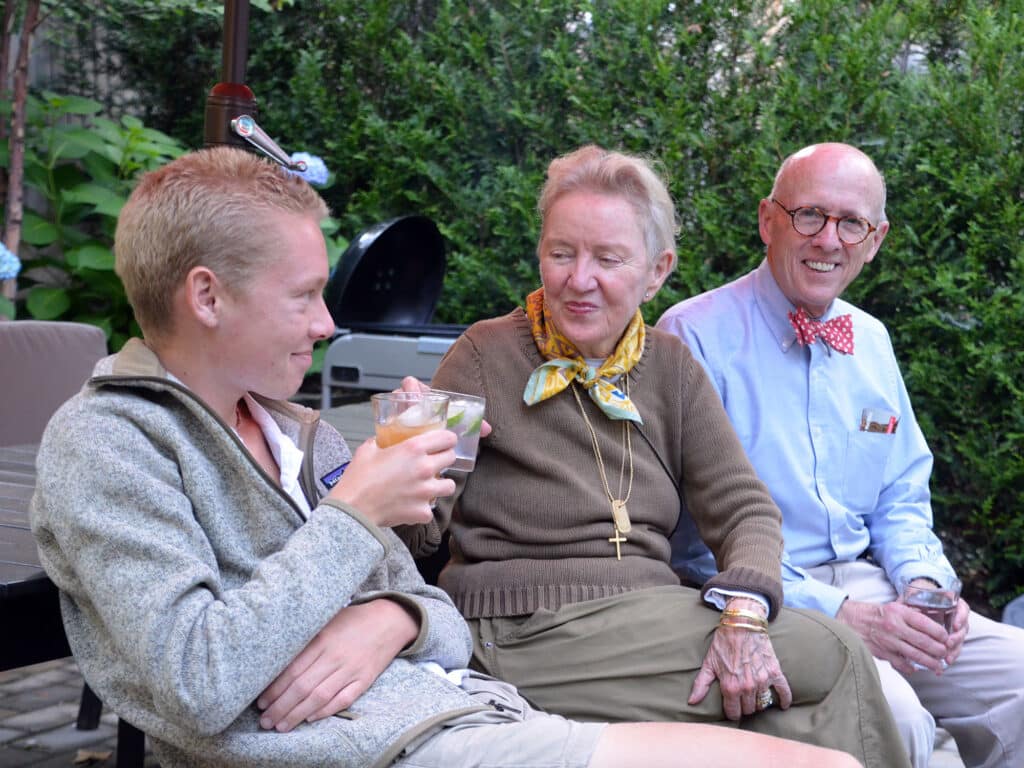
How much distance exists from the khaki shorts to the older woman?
0.43 m

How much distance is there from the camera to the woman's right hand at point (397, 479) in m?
1.65

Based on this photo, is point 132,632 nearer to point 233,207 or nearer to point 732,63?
point 233,207

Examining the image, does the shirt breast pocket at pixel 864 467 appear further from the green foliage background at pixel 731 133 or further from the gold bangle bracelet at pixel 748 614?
the green foliage background at pixel 731 133

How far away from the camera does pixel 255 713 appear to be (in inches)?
62.2

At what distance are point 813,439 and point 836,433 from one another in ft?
0.21

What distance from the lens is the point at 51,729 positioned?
3.51m

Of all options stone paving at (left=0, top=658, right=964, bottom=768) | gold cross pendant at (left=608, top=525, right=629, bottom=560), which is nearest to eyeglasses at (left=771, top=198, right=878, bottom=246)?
gold cross pendant at (left=608, top=525, right=629, bottom=560)

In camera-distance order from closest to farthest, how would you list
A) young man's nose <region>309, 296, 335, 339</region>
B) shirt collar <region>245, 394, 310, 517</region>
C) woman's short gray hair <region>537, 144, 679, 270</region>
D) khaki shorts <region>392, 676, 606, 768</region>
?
khaki shorts <region>392, 676, 606, 768</region> → young man's nose <region>309, 296, 335, 339</region> → shirt collar <region>245, 394, 310, 517</region> → woman's short gray hair <region>537, 144, 679, 270</region>

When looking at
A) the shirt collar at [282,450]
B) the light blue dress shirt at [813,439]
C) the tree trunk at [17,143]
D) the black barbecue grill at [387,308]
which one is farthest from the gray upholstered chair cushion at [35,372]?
the tree trunk at [17,143]

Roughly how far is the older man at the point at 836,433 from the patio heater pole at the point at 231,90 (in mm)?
1156

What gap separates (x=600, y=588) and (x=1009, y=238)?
2.91 m

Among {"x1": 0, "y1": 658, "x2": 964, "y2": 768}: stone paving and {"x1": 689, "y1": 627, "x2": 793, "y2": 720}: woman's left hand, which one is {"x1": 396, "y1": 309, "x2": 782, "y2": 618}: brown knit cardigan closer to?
{"x1": 689, "y1": 627, "x2": 793, "y2": 720}: woman's left hand

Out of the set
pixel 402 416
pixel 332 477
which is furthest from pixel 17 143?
pixel 402 416

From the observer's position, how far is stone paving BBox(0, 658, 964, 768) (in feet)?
10.8
